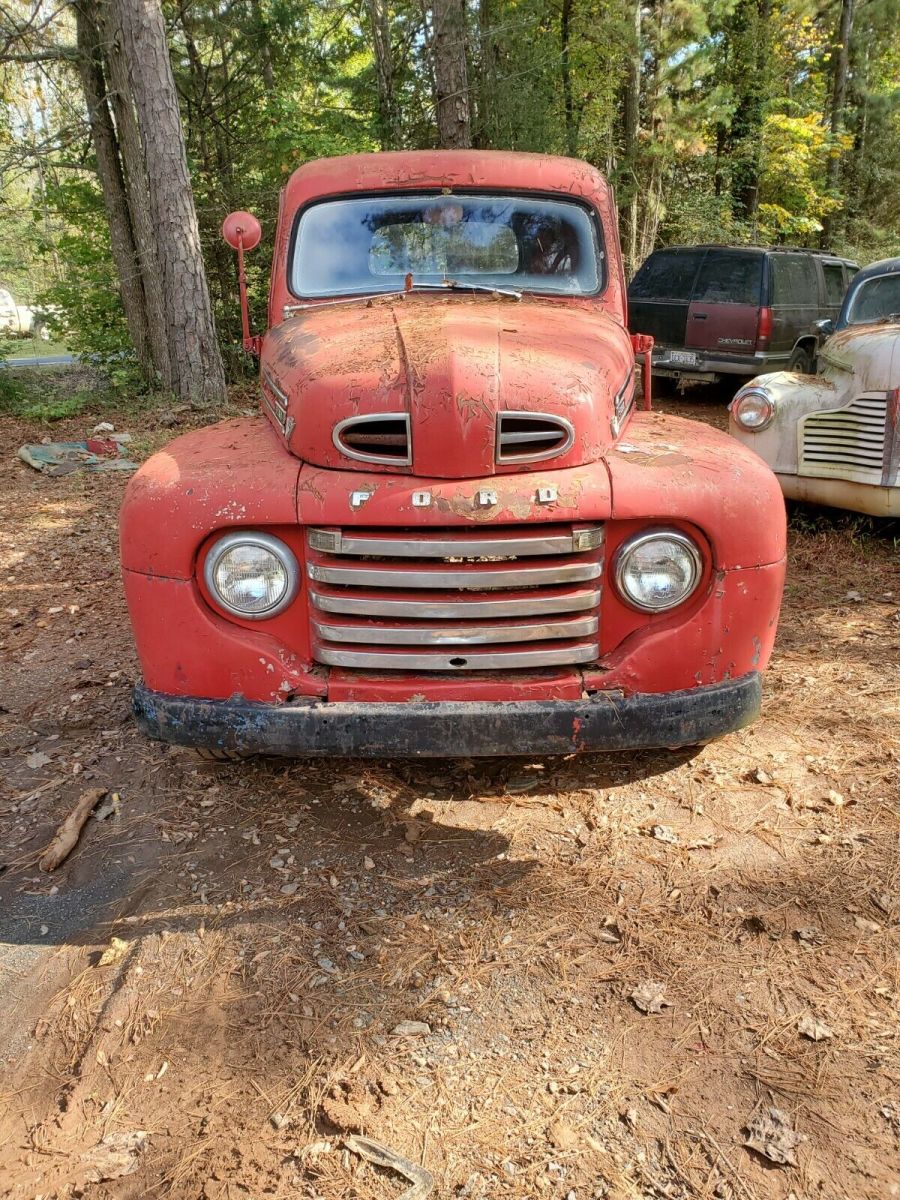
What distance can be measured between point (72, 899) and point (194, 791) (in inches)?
25.3

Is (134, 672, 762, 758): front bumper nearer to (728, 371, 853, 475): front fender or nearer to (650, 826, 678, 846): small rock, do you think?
(650, 826, 678, 846): small rock

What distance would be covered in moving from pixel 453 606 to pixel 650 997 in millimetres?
1193

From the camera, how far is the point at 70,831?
2982mm

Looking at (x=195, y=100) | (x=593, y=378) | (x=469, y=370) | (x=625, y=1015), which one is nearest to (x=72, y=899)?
(x=625, y=1015)

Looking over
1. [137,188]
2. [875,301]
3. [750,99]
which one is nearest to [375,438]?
[875,301]

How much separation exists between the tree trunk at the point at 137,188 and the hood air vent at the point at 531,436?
8.52 meters

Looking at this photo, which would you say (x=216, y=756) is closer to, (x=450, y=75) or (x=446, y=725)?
(x=446, y=725)

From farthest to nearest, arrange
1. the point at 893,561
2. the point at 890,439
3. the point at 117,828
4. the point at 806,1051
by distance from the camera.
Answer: the point at 893,561 → the point at 890,439 → the point at 117,828 → the point at 806,1051

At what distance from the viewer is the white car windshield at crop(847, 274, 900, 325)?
21.4 feet

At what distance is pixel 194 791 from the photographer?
327 centimetres

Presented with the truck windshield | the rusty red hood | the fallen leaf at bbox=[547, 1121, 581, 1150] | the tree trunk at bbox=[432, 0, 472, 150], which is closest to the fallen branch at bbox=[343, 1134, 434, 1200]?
the fallen leaf at bbox=[547, 1121, 581, 1150]

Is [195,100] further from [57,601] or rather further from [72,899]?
[72,899]

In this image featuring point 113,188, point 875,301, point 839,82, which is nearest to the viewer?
point 875,301

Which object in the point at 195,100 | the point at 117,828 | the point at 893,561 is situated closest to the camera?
the point at 117,828
